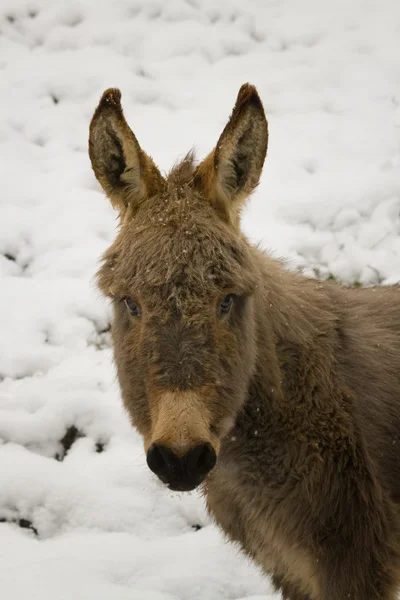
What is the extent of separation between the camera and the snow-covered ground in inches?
185

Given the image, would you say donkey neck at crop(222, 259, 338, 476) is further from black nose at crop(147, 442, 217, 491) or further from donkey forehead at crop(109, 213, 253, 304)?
black nose at crop(147, 442, 217, 491)

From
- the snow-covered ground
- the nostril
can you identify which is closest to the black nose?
the nostril

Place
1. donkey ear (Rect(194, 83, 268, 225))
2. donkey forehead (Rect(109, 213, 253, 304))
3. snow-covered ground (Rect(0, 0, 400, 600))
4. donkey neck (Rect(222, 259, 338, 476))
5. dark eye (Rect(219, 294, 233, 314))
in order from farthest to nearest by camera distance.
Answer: snow-covered ground (Rect(0, 0, 400, 600)), donkey neck (Rect(222, 259, 338, 476)), donkey ear (Rect(194, 83, 268, 225)), dark eye (Rect(219, 294, 233, 314)), donkey forehead (Rect(109, 213, 253, 304))

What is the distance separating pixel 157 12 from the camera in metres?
10.3

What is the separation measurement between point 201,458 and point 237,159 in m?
1.47

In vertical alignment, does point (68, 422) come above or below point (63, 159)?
below

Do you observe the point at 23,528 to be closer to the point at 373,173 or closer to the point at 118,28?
the point at 373,173

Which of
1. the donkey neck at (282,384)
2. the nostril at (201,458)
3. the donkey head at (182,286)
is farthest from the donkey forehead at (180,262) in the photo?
the nostril at (201,458)

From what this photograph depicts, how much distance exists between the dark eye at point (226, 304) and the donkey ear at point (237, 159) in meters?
0.43

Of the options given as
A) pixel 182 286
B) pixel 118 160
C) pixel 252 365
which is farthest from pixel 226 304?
pixel 118 160

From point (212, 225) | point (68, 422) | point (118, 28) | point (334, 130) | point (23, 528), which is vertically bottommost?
point (23, 528)

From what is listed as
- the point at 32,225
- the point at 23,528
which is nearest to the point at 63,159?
the point at 32,225

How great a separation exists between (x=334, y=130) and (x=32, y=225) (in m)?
3.91

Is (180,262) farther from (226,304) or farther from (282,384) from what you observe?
(282,384)
